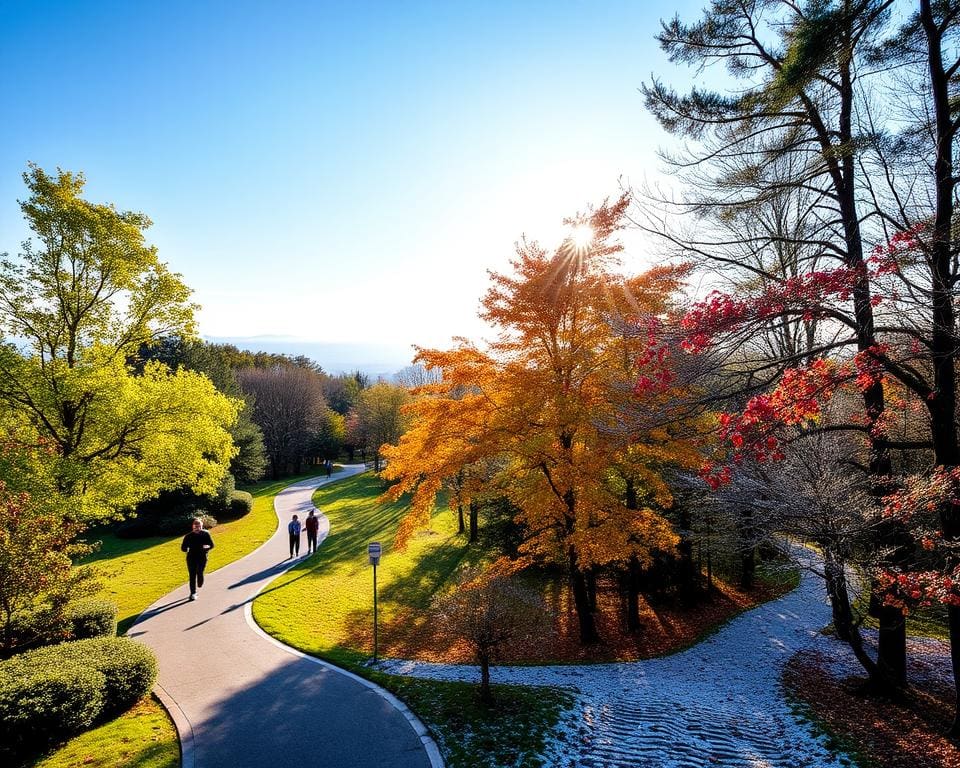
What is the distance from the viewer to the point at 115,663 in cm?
730

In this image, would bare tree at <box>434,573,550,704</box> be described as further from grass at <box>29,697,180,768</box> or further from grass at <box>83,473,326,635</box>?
grass at <box>83,473,326,635</box>

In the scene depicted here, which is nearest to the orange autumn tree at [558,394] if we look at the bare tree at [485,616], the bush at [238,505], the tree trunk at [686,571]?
the bare tree at [485,616]

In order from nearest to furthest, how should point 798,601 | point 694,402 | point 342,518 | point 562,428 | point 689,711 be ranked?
point 694,402, point 689,711, point 562,428, point 798,601, point 342,518

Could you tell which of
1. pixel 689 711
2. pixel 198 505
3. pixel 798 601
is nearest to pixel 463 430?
pixel 689 711

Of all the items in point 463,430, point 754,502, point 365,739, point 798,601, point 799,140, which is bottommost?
point 798,601

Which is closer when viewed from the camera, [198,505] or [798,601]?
[798,601]

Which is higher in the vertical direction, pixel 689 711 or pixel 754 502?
pixel 754 502

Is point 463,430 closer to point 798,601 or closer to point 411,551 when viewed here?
point 411,551

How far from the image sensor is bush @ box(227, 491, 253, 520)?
86.2 feet

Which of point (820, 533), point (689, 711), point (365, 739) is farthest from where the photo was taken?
point (689, 711)

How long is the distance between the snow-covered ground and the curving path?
0.02 metres

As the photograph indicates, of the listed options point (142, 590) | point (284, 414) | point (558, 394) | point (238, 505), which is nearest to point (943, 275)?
point (558, 394)

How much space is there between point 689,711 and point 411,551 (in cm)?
1440

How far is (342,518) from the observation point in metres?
26.3
